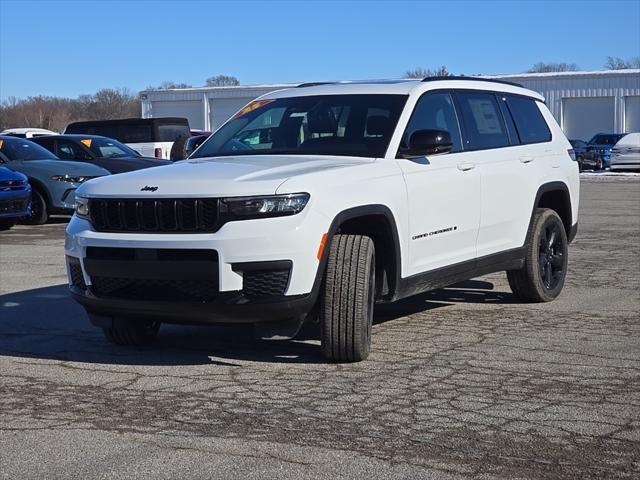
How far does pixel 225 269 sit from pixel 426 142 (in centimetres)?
180

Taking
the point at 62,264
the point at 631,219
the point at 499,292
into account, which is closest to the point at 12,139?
the point at 62,264

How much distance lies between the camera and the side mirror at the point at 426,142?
722 cm

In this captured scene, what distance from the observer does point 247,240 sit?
20.3 ft

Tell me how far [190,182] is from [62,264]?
6.50m

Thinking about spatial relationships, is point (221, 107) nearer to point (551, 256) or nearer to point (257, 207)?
point (551, 256)

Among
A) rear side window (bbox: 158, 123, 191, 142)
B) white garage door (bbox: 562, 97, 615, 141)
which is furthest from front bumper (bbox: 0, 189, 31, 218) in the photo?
white garage door (bbox: 562, 97, 615, 141)

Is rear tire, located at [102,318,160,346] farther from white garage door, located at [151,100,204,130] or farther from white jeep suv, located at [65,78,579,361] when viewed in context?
white garage door, located at [151,100,204,130]

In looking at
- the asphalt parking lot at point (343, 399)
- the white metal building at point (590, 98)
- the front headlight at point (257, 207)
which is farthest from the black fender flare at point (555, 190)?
the white metal building at point (590, 98)

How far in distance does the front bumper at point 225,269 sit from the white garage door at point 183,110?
190 ft

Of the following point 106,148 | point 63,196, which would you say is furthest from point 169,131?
point 63,196

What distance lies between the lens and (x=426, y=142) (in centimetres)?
721

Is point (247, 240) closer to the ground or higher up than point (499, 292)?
higher up

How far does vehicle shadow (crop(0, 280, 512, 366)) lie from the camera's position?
23.2 feet

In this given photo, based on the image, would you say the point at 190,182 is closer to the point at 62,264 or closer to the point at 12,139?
the point at 62,264
